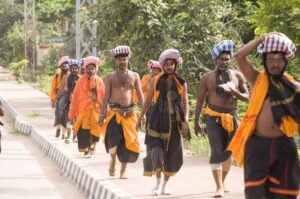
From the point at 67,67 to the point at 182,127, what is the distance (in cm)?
814

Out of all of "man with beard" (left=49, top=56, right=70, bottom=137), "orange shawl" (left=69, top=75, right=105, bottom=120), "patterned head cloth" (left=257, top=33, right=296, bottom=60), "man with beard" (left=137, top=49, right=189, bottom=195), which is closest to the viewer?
"patterned head cloth" (left=257, top=33, right=296, bottom=60)

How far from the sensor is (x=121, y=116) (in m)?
11.2

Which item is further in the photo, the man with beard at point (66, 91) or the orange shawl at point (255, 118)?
the man with beard at point (66, 91)

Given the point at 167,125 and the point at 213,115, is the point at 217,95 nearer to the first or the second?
the point at 213,115

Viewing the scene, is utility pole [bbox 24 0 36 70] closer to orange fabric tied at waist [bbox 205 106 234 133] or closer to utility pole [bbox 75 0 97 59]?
utility pole [bbox 75 0 97 59]

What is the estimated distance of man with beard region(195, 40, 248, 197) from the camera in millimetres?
9305

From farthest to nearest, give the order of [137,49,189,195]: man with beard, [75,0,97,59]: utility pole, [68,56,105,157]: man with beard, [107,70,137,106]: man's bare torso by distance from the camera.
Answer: [75,0,97,59]: utility pole, [68,56,105,157]: man with beard, [107,70,137,106]: man's bare torso, [137,49,189,195]: man with beard

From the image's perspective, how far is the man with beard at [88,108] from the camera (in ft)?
45.1

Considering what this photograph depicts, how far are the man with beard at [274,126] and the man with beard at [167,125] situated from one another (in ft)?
10.1

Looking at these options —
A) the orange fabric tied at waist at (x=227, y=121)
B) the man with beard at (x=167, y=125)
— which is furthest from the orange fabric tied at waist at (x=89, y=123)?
the orange fabric tied at waist at (x=227, y=121)

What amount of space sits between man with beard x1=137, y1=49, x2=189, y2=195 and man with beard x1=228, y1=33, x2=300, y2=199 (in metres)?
3.06

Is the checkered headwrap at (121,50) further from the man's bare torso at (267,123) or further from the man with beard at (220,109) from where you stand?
the man's bare torso at (267,123)

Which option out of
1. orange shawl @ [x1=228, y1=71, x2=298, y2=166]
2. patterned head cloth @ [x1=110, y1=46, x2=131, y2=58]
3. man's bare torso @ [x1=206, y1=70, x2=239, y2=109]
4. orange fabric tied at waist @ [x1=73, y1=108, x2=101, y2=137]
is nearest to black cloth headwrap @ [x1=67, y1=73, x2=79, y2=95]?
orange fabric tied at waist @ [x1=73, y1=108, x2=101, y2=137]

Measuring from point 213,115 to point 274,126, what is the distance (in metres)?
2.92
